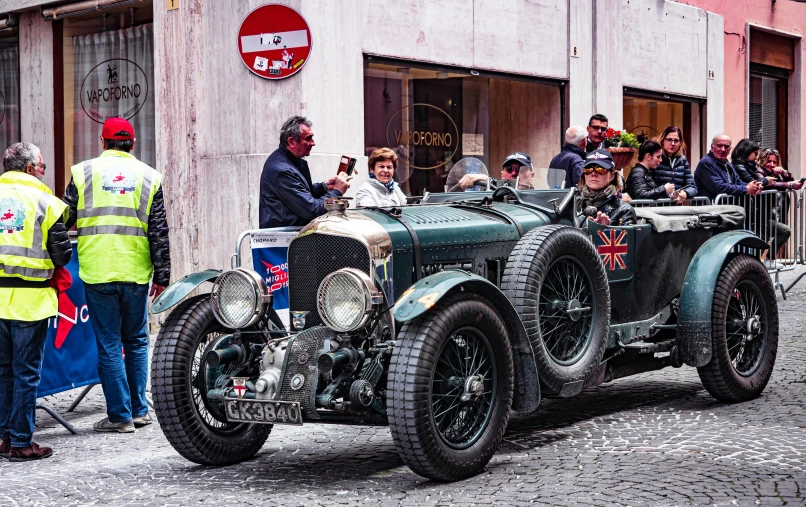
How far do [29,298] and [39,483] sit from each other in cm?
119

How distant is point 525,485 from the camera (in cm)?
532

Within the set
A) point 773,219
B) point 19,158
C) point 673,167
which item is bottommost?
point 773,219

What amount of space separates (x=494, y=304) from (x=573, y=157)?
5222mm

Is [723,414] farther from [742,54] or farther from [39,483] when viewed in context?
[742,54]

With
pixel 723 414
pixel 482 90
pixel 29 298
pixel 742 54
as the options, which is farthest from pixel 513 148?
pixel 29 298

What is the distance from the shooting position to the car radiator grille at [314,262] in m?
5.79

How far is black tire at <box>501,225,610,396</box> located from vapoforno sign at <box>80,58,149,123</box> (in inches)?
290

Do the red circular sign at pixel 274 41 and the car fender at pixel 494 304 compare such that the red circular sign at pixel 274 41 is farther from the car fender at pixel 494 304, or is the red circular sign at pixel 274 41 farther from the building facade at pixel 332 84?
the car fender at pixel 494 304

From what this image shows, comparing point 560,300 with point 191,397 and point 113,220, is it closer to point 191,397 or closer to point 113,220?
point 191,397

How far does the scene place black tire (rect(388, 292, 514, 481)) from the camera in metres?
5.17

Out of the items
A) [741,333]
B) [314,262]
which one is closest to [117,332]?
[314,262]

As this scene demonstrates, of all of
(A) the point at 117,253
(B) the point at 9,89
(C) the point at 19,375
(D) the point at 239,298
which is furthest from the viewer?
(B) the point at 9,89

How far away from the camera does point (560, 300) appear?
6348 millimetres

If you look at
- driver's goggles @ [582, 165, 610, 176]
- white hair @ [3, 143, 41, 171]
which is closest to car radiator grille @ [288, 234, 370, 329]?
white hair @ [3, 143, 41, 171]
